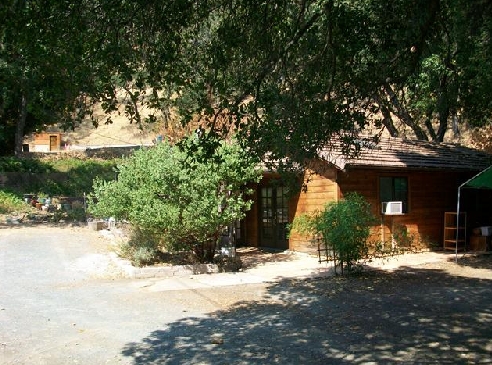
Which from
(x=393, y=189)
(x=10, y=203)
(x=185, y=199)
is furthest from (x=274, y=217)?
(x=10, y=203)

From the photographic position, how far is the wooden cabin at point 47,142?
162ft

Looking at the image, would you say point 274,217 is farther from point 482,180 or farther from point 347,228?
point 482,180

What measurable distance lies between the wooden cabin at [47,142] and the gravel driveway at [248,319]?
128ft

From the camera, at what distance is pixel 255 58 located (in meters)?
7.88

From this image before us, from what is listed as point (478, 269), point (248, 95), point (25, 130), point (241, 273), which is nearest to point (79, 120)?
point (248, 95)

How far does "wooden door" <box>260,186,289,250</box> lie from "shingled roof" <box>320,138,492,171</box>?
288cm

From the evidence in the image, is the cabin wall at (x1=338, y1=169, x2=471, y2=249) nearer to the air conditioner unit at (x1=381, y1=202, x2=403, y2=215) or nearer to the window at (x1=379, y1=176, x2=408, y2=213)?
the window at (x1=379, y1=176, x2=408, y2=213)

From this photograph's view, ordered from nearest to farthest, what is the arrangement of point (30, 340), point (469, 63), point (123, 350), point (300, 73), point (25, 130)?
point (123, 350)
point (30, 340)
point (300, 73)
point (469, 63)
point (25, 130)

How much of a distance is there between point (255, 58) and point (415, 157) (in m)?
10.2

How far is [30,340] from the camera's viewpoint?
659 centimetres

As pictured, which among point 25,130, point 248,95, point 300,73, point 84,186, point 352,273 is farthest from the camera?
point 25,130

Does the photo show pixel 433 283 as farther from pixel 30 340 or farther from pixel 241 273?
pixel 30 340

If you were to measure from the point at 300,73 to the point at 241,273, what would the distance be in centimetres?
581

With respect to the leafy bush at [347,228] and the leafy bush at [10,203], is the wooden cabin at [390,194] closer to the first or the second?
the leafy bush at [347,228]
